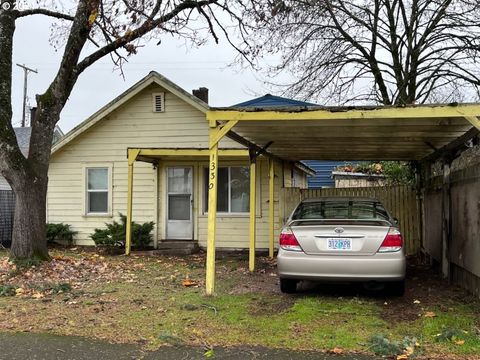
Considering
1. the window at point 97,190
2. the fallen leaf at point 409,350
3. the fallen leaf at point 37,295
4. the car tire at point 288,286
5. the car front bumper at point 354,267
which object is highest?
the window at point 97,190

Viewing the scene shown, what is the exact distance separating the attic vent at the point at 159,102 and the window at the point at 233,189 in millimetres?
2467

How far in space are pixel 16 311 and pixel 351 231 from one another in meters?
4.57

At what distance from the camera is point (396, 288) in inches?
285

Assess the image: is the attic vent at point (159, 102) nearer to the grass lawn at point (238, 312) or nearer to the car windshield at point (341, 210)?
the grass lawn at point (238, 312)

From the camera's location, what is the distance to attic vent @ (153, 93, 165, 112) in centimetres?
1451

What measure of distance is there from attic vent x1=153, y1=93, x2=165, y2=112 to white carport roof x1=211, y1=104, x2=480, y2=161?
442 centimetres

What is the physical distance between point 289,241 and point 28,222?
549 centimetres

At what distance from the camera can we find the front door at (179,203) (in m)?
14.4

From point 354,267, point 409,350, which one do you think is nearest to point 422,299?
point 354,267

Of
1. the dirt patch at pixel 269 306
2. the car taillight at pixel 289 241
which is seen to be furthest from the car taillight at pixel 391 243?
the dirt patch at pixel 269 306

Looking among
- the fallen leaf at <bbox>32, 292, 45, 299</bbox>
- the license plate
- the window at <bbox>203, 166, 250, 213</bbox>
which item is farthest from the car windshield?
the window at <bbox>203, 166, 250, 213</bbox>

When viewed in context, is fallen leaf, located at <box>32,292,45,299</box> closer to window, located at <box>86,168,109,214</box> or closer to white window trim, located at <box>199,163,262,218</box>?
white window trim, located at <box>199,163,262,218</box>

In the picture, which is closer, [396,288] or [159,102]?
[396,288]

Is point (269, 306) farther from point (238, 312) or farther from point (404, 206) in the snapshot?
point (404, 206)
